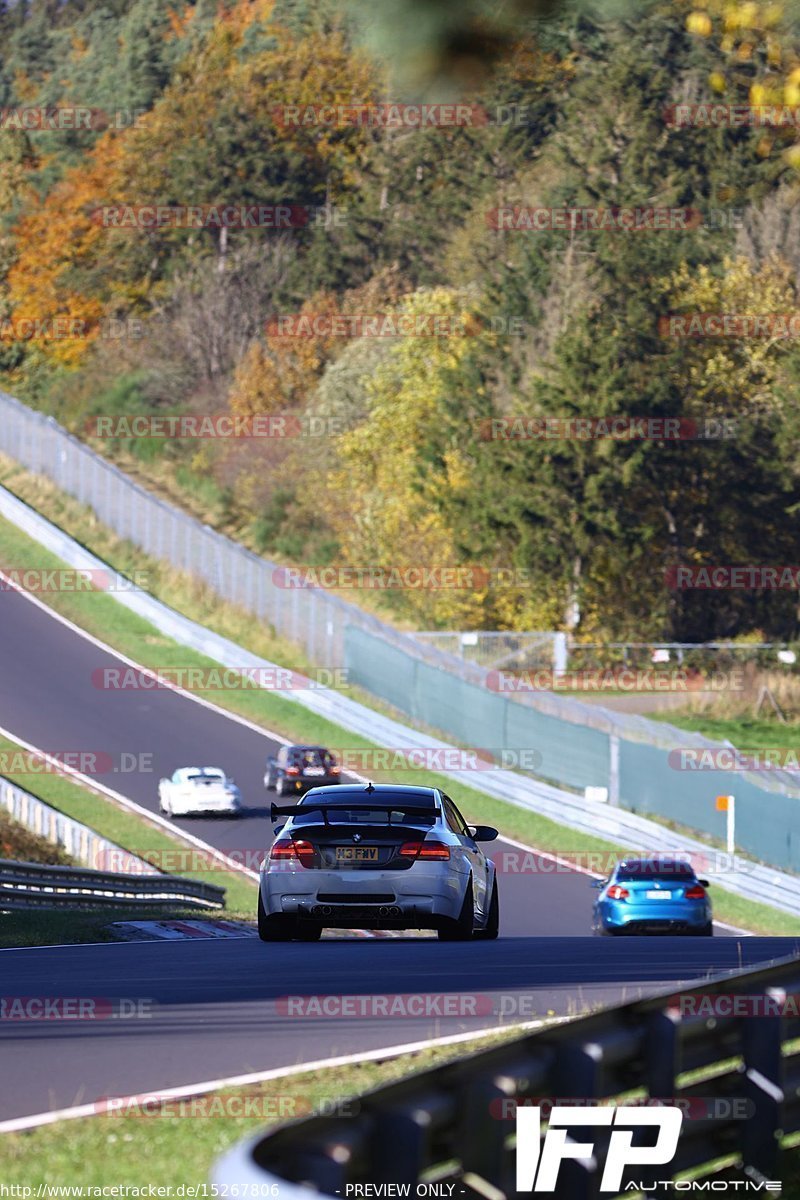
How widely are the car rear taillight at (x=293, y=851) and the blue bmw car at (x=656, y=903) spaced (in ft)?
38.6

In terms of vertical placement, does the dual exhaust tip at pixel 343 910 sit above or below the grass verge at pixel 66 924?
above

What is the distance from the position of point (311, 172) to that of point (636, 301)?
1351 inches

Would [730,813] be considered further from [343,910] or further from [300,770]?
[343,910]

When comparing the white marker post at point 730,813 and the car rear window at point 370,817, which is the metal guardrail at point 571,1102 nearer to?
the car rear window at point 370,817

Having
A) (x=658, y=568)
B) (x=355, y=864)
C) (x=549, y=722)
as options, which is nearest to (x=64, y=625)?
(x=549, y=722)

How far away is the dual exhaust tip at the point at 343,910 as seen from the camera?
15047 mm

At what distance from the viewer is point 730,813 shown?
38.3 m

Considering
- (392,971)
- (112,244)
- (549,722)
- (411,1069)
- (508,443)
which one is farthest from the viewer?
(112,244)

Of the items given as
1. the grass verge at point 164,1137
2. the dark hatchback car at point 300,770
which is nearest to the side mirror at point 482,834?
the grass verge at point 164,1137

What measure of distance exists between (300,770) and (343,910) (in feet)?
94.4

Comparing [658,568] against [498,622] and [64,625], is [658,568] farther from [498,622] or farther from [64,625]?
[64,625]

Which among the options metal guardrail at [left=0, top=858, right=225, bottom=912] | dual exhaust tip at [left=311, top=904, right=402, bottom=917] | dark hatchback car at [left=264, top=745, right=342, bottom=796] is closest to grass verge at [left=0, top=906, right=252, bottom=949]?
metal guardrail at [left=0, top=858, right=225, bottom=912]

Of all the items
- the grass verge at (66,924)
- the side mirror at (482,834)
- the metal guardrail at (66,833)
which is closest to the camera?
the side mirror at (482,834)

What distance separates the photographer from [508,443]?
70375mm
